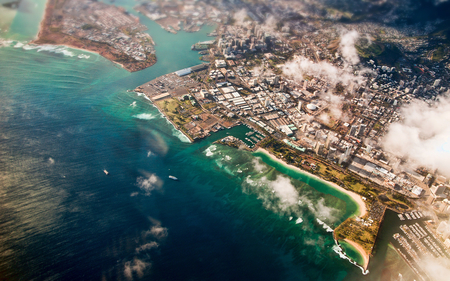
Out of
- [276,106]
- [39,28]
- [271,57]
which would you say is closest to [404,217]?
[276,106]

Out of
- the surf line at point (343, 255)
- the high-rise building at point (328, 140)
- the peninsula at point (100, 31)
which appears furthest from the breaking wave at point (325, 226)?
the peninsula at point (100, 31)

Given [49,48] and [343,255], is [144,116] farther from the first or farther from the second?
[49,48]

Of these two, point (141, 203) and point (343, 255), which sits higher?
point (343, 255)

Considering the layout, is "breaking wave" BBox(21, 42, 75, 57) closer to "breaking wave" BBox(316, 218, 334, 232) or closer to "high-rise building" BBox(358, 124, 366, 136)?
"breaking wave" BBox(316, 218, 334, 232)

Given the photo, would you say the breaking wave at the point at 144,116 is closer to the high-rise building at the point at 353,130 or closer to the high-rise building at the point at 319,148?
the high-rise building at the point at 319,148

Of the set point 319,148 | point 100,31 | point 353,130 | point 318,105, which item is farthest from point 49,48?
point 353,130

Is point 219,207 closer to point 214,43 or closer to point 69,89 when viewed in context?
point 69,89
